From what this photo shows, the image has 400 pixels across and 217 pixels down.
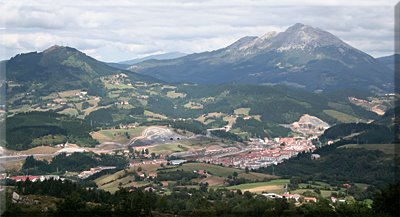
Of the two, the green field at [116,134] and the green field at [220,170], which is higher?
the green field at [116,134]

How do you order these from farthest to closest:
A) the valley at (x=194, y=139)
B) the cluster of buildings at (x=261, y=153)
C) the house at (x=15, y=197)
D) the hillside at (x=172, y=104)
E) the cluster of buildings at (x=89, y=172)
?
the hillside at (x=172, y=104), the cluster of buildings at (x=261, y=153), the cluster of buildings at (x=89, y=172), the valley at (x=194, y=139), the house at (x=15, y=197)

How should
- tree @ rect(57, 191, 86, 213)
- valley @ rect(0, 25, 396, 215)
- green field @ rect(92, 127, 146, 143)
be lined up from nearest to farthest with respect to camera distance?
1. tree @ rect(57, 191, 86, 213)
2. valley @ rect(0, 25, 396, 215)
3. green field @ rect(92, 127, 146, 143)

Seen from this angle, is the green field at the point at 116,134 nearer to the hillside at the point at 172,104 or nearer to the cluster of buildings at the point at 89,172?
the hillside at the point at 172,104

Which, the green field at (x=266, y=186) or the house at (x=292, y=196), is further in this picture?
the green field at (x=266, y=186)

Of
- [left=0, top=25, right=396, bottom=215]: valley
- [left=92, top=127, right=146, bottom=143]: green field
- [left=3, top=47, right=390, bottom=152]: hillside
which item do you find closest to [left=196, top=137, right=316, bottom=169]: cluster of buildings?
[left=0, top=25, right=396, bottom=215]: valley

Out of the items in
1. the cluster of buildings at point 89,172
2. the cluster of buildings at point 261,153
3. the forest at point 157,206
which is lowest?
the cluster of buildings at point 89,172

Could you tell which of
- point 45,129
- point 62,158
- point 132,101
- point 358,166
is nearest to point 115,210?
point 358,166

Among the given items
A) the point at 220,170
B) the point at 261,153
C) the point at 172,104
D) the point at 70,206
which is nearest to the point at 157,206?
the point at 70,206

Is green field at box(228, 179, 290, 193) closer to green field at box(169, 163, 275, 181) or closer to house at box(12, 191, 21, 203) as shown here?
green field at box(169, 163, 275, 181)

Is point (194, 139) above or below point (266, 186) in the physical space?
above

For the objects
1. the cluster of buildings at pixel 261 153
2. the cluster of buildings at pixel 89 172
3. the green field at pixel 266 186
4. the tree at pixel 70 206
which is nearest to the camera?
the tree at pixel 70 206

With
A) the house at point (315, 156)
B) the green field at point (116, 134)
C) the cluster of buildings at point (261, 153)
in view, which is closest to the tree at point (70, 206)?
the cluster of buildings at point (261, 153)

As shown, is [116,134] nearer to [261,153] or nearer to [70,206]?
[261,153]
